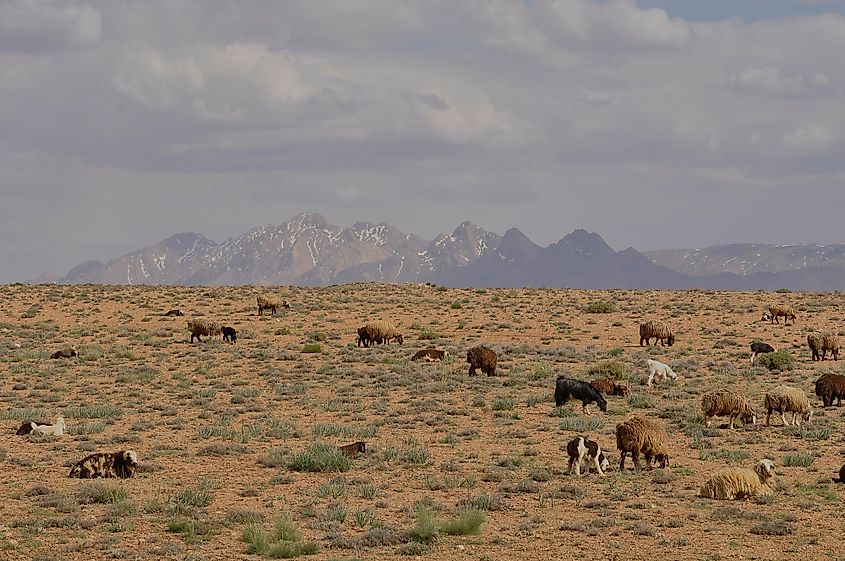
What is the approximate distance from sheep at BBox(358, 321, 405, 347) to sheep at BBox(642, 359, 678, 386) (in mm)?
14298

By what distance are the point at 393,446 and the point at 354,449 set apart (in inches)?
53.9

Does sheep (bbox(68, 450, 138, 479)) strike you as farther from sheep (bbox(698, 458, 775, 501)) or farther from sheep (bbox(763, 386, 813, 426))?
sheep (bbox(763, 386, 813, 426))

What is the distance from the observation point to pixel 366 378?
110 feet

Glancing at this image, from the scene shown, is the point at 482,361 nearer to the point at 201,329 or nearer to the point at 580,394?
the point at 580,394

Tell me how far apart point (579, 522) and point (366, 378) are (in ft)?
63.6

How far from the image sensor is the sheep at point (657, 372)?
31125 mm

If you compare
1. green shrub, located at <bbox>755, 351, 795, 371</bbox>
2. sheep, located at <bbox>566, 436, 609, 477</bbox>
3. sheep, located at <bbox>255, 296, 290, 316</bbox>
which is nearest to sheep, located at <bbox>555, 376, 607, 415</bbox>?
sheep, located at <bbox>566, 436, 609, 477</bbox>

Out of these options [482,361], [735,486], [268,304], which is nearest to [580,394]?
[482,361]

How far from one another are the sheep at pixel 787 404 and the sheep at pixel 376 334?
2186cm

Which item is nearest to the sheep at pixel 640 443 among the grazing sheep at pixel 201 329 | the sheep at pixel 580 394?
the sheep at pixel 580 394

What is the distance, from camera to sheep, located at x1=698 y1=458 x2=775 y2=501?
1630 cm

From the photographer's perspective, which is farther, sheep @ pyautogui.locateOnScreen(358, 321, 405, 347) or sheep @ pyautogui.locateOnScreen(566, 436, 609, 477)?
sheep @ pyautogui.locateOnScreen(358, 321, 405, 347)

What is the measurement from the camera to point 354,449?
2020cm

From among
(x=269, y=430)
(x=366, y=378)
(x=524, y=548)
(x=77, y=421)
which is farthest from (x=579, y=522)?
(x=366, y=378)
